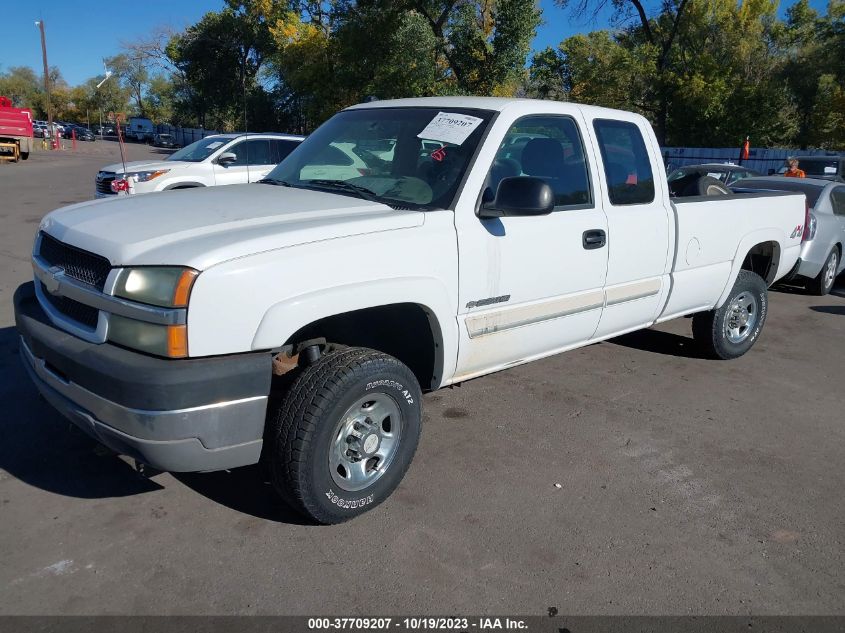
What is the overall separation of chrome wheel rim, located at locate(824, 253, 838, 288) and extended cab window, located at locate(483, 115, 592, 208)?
21.4 ft

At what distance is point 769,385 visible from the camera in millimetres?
5609

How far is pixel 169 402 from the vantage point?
8.74 feet

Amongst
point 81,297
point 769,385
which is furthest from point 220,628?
point 769,385

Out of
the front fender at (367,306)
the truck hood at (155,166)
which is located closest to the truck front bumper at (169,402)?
the front fender at (367,306)

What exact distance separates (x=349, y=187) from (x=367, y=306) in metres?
1.06

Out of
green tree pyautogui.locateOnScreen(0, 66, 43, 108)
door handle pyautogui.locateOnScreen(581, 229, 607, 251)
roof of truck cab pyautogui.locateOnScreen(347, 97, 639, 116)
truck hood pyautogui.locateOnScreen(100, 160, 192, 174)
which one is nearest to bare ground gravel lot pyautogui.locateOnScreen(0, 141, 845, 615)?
door handle pyautogui.locateOnScreen(581, 229, 607, 251)

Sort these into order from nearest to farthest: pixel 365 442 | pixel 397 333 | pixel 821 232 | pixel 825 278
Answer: pixel 365 442 < pixel 397 333 < pixel 821 232 < pixel 825 278

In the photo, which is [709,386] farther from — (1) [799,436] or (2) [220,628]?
(2) [220,628]

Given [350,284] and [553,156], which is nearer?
[350,284]

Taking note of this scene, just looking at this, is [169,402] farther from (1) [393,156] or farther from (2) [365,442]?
(1) [393,156]

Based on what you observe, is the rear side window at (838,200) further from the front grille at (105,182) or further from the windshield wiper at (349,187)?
the front grille at (105,182)

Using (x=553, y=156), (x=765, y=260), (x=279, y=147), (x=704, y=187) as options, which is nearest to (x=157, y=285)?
(x=553, y=156)

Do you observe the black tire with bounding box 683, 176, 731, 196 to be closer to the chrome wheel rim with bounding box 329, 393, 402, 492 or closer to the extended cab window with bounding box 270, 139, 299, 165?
the chrome wheel rim with bounding box 329, 393, 402, 492

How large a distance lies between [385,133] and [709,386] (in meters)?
3.26
